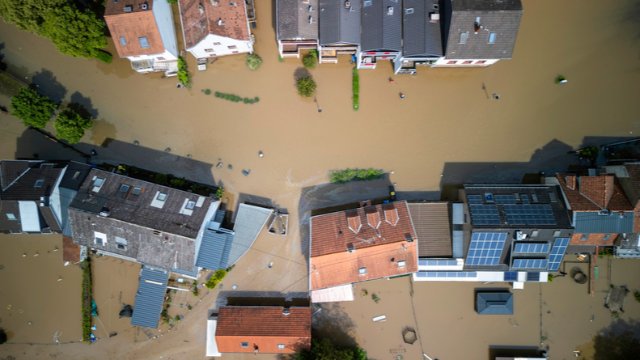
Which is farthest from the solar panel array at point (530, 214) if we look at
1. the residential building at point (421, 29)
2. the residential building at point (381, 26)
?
the residential building at point (381, 26)

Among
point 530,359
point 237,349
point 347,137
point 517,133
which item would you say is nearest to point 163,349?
point 237,349

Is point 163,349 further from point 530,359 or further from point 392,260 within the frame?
point 530,359

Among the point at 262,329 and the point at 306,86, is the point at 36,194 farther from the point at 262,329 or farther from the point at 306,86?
the point at 306,86

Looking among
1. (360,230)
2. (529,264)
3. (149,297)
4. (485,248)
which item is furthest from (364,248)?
(149,297)

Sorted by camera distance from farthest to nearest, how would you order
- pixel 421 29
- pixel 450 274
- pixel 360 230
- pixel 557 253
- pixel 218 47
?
pixel 218 47, pixel 450 274, pixel 421 29, pixel 360 230, pixel 557 253

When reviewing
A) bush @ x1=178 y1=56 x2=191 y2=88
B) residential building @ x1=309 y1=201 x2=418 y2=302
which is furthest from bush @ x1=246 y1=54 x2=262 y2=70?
residential building @ x1=309 y1=201 x2=418 y2=302

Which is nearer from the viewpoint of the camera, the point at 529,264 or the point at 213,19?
the point at 213,19

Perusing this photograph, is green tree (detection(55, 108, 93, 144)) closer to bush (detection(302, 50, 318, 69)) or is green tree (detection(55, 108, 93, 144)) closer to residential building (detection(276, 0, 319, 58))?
residential building (detection(276, 0, 319, 58))
